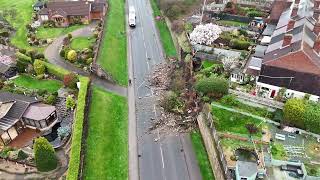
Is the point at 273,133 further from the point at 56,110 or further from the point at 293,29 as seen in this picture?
the point at 56,110

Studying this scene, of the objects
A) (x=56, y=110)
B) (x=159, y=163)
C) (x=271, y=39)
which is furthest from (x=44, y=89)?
(x=271, y=39)

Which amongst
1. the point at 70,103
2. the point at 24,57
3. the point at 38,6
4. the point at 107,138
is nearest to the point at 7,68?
the point at 24,57

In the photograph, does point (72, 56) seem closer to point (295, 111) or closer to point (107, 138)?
point (107, 138)

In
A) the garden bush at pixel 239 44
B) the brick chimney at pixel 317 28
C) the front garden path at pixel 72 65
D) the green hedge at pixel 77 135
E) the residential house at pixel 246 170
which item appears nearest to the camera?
the residential house at pixel 246 170

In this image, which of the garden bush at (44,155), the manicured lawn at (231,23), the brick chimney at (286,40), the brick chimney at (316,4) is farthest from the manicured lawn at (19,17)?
the brick chimney at (316,4)

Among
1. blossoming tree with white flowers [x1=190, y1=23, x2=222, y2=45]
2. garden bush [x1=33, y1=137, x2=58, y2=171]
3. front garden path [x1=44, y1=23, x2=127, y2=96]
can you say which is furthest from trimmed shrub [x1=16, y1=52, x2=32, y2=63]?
blossoming tree with white flowers [x1=190, y1=23, x2=222, y2=45]

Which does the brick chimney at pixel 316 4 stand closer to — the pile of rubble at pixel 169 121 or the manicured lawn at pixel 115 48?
the pile of rubble at pixel 169 121
